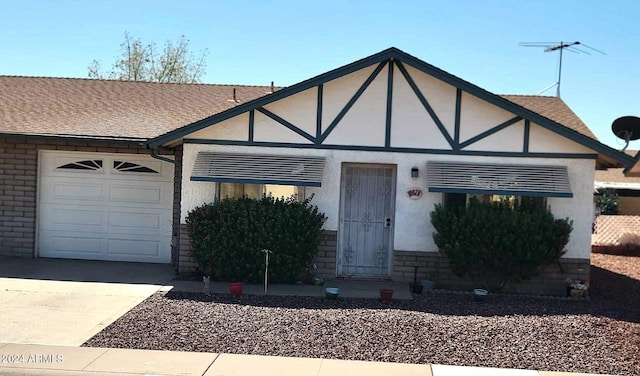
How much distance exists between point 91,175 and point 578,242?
9.34m

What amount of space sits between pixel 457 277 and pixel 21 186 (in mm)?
8604

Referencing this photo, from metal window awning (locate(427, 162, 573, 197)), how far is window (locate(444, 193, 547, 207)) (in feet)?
1.46

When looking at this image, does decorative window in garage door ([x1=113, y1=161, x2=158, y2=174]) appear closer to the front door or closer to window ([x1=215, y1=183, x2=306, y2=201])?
window ([x1=215, y1=183, x2=306, y2=201])

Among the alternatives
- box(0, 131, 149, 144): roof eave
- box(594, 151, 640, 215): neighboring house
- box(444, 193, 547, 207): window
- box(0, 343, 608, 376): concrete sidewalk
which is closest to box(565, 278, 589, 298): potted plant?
box(444, 193, 547, 207): window

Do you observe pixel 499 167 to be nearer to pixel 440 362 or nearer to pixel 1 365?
pixel 440 362

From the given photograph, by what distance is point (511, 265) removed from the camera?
10.4 metres

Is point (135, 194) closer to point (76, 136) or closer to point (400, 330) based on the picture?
point (76, 136)

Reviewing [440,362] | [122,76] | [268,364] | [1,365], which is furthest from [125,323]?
[122,76]

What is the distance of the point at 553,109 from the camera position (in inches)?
559

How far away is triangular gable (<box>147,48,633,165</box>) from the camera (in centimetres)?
1063

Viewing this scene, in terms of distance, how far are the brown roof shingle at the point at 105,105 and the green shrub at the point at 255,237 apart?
2.50 meters

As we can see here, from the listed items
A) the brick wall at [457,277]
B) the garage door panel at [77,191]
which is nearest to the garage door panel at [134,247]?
the garage door panel at [77,191]

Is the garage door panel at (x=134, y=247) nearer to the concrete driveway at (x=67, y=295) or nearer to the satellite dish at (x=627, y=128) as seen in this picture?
the concrete driveway at (x=67, y=295)

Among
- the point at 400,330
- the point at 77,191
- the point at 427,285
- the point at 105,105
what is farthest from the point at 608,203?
the point at 77,191
